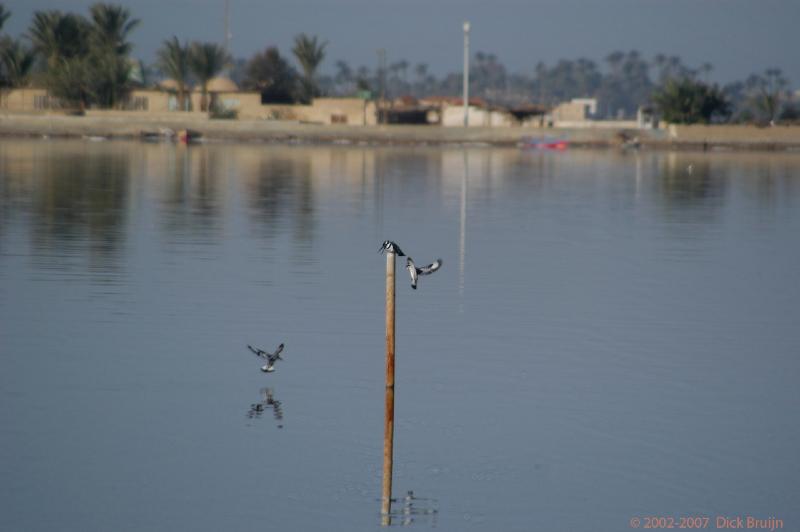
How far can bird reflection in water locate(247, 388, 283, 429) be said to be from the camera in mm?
14156

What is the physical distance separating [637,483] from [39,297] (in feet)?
38.6

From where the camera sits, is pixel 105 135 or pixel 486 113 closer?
pixel 105 135

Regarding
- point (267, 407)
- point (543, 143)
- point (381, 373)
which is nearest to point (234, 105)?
point (543, 143)

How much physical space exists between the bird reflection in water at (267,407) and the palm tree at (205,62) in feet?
285

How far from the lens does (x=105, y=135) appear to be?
9419 cm

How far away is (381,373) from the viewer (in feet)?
53.0

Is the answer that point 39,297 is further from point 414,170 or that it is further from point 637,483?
point 414,170

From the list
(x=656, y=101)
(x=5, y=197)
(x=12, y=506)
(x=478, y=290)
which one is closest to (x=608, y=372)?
(x=478, y=290)

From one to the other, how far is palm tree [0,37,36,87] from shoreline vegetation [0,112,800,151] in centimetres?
620

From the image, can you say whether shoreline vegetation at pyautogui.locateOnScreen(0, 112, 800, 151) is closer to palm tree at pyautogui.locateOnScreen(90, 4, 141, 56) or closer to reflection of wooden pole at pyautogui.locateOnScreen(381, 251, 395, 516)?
palm tree at pyautogui.locateOnScreen(90, 4, 141, 56)

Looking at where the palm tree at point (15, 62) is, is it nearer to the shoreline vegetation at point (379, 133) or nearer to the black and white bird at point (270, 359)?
the shoreline vegetation at point (379, 133)

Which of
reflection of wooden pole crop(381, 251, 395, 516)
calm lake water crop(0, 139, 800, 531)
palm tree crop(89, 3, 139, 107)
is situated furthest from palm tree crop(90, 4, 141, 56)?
reflection of wooden pole crop(381, 251, 395, 516)

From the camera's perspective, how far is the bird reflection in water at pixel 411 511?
442 inches

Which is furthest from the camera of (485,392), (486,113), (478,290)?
(486,113)
